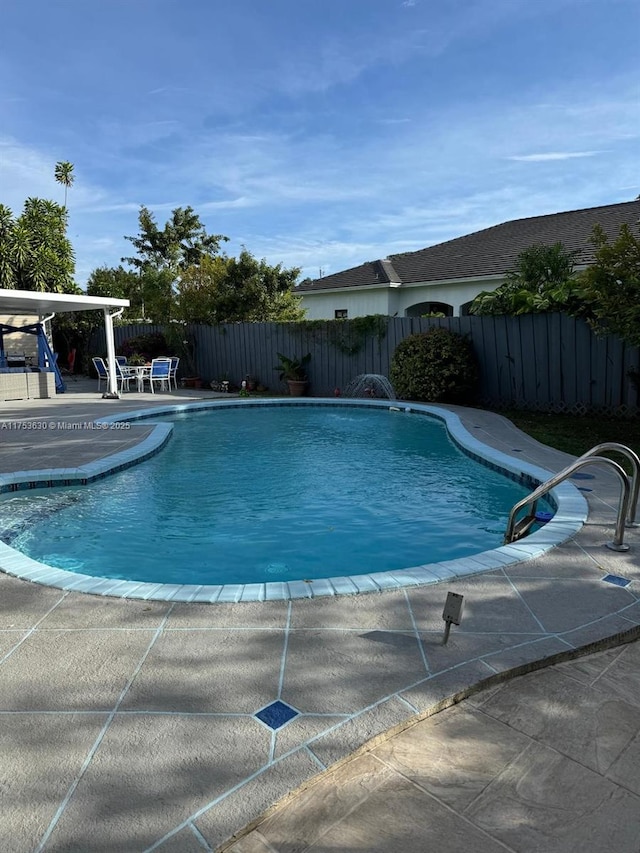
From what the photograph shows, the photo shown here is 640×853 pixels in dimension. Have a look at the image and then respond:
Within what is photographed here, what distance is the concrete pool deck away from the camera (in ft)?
5.48

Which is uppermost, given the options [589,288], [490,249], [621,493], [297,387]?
[490,249]

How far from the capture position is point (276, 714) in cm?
213

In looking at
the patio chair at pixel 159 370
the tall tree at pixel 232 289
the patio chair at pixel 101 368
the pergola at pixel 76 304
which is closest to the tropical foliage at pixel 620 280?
the pergola at pixel 76 304

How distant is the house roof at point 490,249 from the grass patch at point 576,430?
565cm

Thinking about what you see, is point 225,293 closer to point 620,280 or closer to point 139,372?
point 139,372

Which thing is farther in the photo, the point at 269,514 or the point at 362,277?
the point at 362,277

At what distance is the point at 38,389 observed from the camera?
14.0 meters

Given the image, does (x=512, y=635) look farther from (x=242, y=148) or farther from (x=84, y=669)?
(x=242, y=148)

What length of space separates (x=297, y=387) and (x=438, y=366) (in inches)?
173

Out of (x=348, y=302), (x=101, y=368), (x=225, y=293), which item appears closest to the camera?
(x=101, y=368)

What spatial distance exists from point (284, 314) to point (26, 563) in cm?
1614

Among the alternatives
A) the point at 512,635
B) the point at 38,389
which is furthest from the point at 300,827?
the point at 38,389

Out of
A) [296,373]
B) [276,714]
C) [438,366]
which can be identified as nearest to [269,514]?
[276,714]

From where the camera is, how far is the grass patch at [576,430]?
7.69 metres
